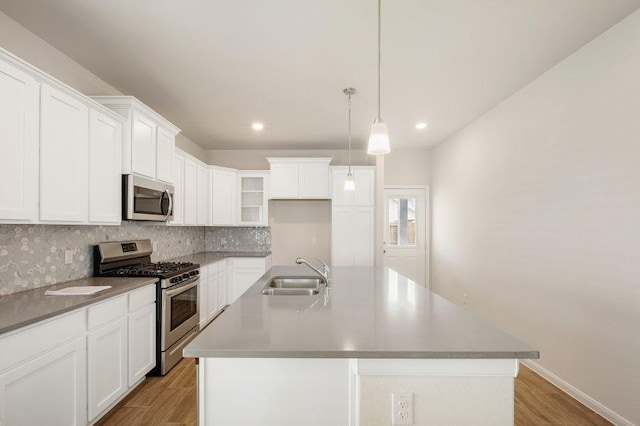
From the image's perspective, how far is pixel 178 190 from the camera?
3.82m

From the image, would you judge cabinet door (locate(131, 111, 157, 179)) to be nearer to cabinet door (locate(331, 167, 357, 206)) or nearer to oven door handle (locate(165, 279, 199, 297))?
oven door handle (locate(165, 279, 199, 297))

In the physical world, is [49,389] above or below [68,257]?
below

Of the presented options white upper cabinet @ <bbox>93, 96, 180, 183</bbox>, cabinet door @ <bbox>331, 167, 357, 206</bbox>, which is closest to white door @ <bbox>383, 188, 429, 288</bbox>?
cabinet door @ <bbox>331, 167, 357, 206</bbox>

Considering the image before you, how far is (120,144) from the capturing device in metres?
2.61

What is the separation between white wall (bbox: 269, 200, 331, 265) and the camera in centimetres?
539

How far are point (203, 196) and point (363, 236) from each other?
2.52 meters

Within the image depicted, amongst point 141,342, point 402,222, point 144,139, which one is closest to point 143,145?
point 144,139

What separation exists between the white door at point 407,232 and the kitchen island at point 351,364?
159 inches

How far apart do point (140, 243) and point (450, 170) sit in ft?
14.3

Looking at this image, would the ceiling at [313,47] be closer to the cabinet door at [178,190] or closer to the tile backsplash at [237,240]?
the cabinet door at [178,190]

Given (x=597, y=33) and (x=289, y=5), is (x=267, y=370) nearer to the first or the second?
(x=289, y=5)

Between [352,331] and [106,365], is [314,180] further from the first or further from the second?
[352,331]

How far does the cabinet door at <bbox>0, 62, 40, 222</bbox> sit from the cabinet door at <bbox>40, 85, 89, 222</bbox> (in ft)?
0.17

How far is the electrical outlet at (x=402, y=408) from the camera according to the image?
115 centimetres
